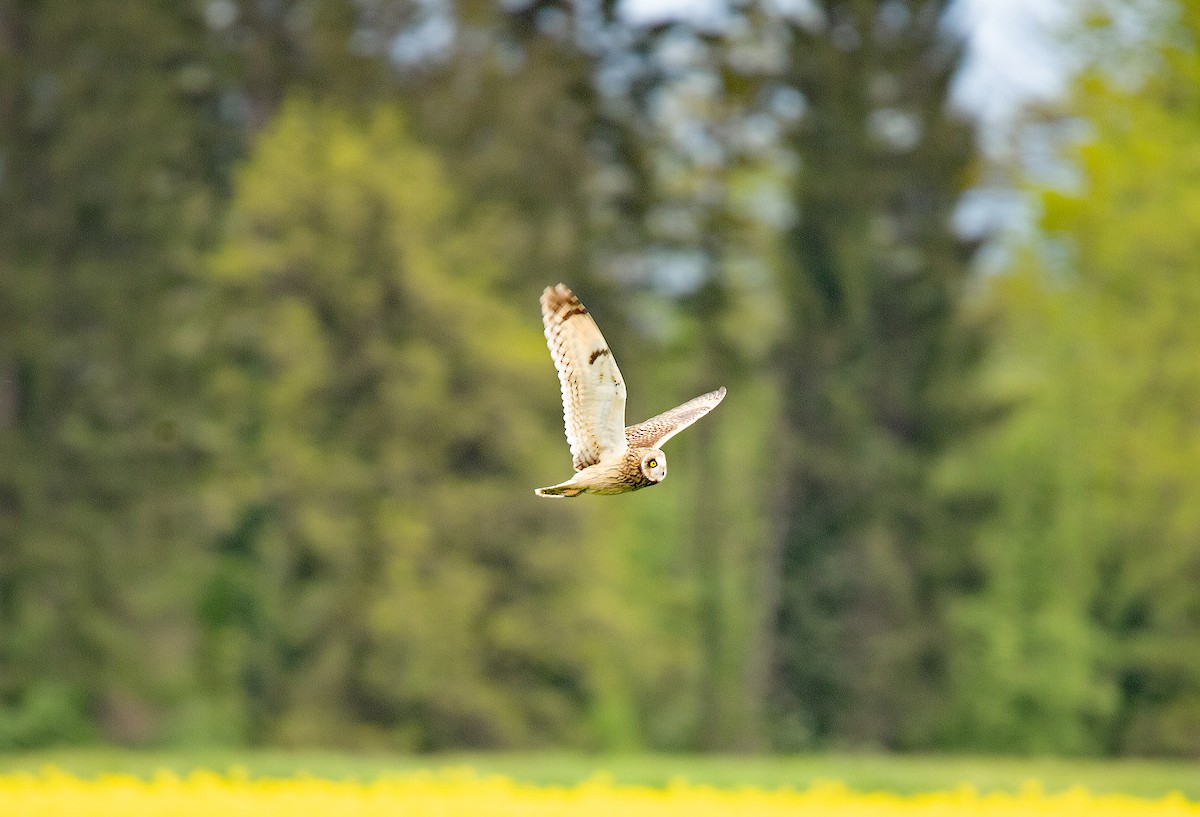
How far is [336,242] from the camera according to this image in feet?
75.6

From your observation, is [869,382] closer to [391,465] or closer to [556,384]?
[556,384]

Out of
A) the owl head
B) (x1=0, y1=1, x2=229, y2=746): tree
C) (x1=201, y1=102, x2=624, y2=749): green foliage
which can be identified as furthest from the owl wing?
(x1=0, y1=1, x2=229, y2=746): tree

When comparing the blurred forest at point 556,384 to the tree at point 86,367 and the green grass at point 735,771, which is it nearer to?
the tree at point 86,367

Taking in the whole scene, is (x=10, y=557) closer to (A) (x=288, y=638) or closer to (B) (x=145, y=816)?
(A) (x=288, y=638)

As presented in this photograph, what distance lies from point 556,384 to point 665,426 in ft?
52.7

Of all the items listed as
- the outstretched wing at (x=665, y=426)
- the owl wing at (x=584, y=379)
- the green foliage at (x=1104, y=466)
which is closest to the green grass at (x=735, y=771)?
the outstretched wing at (x=665, y=426)

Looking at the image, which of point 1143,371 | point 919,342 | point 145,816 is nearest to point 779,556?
point 919,342

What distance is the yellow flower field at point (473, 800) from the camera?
11.4 meters

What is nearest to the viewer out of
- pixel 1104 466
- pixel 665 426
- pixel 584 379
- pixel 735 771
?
pixel 584 379

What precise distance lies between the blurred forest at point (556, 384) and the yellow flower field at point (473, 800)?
9639mm

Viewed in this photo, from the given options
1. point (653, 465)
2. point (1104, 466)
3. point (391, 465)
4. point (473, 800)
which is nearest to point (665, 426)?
point (653, 465)

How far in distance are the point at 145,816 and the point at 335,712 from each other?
12.0 m

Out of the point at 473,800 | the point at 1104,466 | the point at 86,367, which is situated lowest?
the point at 473,800

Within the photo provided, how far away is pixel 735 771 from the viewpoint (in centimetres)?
1477
